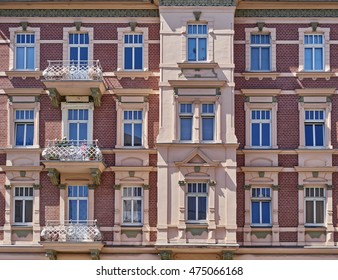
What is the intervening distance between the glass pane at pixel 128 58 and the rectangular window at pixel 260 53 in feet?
14.6

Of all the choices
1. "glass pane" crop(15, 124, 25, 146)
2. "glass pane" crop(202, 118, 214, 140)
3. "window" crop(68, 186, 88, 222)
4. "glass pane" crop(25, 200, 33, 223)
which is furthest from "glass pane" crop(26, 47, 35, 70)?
"glass pane" crop(202, 118, 214, 140)

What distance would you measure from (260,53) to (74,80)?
275 inches

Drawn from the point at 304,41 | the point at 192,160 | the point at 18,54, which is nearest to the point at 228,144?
the point at 192,160

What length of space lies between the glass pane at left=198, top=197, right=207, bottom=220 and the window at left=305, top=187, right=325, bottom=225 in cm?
371

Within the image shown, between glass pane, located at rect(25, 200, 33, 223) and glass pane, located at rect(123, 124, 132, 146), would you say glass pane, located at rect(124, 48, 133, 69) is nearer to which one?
glass pane, located at rect(123, 124, 132, 146)

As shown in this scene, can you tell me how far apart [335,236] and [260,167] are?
365 cm

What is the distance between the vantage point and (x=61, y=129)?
3766 centimetres

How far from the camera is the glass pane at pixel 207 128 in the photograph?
1464 inches

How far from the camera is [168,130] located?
1458 inches

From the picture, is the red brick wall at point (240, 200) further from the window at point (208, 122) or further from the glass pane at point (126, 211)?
the glass pane at point (126, 211)

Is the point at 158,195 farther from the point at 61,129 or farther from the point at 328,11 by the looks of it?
the point at 328,11

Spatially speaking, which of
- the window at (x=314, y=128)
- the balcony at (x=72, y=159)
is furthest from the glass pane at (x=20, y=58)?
the window at (x=314, y=128)

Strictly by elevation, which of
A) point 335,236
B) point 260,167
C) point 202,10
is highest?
point 202,10

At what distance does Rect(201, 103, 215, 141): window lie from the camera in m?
37.2
